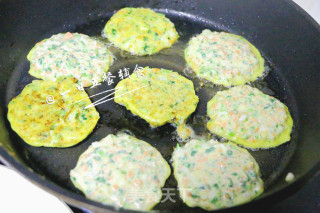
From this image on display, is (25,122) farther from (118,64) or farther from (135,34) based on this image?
(135,34)

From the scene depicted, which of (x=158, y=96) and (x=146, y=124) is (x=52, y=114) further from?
(x=158, y=96)

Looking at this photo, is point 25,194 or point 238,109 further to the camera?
point 238,109

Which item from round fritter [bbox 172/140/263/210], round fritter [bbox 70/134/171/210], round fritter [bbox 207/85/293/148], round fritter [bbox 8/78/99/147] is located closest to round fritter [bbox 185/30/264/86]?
round fritter [bbox 207/85/293/148]

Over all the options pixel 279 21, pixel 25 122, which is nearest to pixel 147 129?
pixel 25 122

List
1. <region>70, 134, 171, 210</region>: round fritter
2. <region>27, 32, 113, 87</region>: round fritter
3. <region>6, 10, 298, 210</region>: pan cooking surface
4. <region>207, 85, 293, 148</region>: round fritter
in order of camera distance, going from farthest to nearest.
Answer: <region>27, 32, 113, 87</region>: round fritter → <region>207, 85, 293, 148</region>: round fritter → <region>6, 10, 298, 210</region>: pan cooking surface → <region>70, 134, 171, 210</region>: round fritter

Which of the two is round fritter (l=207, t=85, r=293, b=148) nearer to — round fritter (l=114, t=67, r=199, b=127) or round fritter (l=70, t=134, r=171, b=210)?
round fritter (l=114, t=67, r=199, b=127)

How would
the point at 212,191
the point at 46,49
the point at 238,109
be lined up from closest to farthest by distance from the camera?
the point at 212,191 → the point at 238,109 → the point at 46,49
